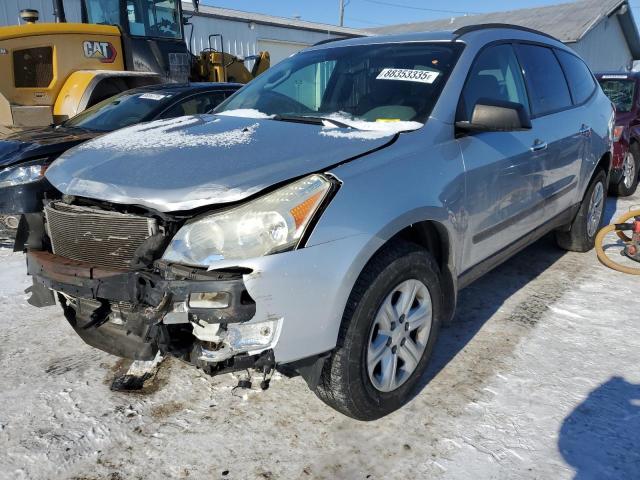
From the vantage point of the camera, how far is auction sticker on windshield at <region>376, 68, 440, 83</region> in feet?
9.73

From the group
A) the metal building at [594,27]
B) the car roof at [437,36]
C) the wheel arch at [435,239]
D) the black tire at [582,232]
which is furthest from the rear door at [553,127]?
the metal building at [594,27]

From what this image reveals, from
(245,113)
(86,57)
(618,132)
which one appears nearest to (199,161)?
(245,113)

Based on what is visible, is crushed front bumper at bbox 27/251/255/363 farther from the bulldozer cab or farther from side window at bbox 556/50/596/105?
the bulldozer cab

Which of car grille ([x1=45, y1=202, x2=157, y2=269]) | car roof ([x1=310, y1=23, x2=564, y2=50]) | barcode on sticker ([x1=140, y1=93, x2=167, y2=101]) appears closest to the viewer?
car grille ([x1=45, y1=202, x2=157, y2=269])

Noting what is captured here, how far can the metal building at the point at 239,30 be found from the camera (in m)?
15.2

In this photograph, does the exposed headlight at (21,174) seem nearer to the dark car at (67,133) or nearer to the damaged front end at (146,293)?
the dark car at (67,133)

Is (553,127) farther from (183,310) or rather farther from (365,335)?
(183,310)

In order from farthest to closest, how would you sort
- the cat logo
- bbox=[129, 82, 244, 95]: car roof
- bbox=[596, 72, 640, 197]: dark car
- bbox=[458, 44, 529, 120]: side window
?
1. the cat logo
2. bbox=[596, 72, 640, 197]: dark car
3. bbox=[129, 82, 244, 95]: car roof
4. bbox=[458, 44, 529, 120]: side window

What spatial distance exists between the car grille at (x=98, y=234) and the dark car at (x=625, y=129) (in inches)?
257

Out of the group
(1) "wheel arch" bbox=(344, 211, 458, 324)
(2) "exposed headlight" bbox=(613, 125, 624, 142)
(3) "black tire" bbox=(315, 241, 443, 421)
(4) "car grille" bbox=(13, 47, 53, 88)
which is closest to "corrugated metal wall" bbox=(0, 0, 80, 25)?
(4) "car grille" bbox=(13, 47, 53, 88)

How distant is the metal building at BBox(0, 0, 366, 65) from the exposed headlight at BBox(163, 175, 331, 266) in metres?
15.3

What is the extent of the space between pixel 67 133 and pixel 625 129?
22.4ft

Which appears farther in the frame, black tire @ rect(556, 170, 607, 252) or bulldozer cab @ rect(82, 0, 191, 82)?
bulldozer cab @ rect(82, 0, 191, 82)

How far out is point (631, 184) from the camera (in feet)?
24.6
